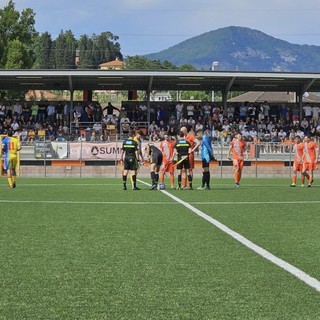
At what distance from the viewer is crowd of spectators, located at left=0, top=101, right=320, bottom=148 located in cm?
4384

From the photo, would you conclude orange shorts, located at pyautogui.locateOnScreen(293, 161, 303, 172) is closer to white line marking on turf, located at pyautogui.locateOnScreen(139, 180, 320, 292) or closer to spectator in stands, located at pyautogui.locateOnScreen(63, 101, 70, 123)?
white line marking on turf, located at pyautogui.locateOnScreen(139, 180, 320, 292)

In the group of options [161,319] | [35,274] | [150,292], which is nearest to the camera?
[161,319]

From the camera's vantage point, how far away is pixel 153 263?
27.8ft

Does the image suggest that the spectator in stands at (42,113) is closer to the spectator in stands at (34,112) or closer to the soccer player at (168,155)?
the spectator in stands at (34,112)

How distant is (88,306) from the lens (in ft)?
20.7

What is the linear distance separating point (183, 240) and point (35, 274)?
3149 millimetres

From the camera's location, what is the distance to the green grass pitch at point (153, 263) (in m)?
6.26

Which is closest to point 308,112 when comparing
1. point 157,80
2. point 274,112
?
point 274,112

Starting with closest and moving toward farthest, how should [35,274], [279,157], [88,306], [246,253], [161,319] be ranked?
1. [161,319]
2. [88,306]
3. [35,274]
4. [246,253]
5. [279,157]

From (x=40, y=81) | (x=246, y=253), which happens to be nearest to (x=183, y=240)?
(x=246, y=253)

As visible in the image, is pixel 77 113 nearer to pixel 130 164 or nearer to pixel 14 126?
pixel 14 126

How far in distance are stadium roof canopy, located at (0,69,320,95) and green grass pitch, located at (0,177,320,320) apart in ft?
95.4

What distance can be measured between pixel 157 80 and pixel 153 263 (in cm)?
3887

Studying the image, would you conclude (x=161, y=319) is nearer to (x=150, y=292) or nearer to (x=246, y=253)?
(x=150, y=292)
